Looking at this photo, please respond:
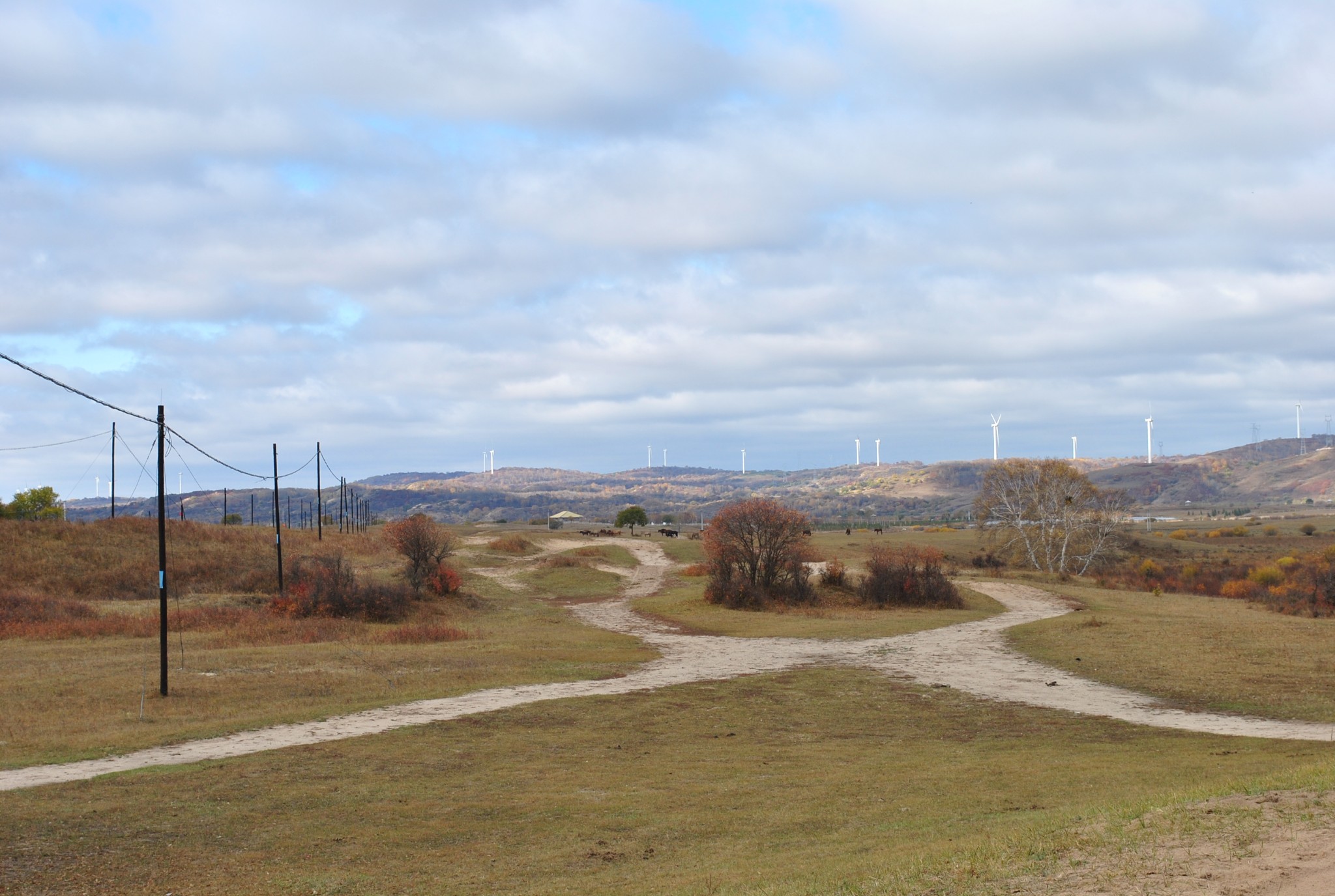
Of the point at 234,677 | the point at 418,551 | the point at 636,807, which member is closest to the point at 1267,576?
the point at 418,551

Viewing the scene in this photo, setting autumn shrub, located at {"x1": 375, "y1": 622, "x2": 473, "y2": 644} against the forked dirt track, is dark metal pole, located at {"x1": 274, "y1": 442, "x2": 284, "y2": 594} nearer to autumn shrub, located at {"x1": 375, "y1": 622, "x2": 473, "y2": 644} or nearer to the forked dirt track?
autumn shrub, located at {"x1": 375, "y1": 622, "x2": 473, "y2": 644}

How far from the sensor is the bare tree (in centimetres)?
6756

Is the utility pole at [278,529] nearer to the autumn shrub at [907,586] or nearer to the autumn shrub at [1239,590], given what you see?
the autumn shrub at [907,586]

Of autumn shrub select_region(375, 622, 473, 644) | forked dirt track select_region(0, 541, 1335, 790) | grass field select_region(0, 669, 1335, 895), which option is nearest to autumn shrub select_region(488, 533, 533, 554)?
forked dirt track select_region(0, 541, 1335, 790)

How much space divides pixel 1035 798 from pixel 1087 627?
2247 cm

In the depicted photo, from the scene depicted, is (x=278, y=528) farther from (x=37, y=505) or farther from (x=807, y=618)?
(x=37, y=505)

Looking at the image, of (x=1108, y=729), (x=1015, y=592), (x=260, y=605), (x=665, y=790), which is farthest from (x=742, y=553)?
(x=665, y=790)

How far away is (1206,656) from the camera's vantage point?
25.5 m

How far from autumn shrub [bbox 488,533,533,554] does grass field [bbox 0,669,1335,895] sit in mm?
53472

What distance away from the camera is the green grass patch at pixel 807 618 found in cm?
3516

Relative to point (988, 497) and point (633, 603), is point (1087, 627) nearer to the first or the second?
point (633, 603)

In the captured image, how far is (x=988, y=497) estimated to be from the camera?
71.1m

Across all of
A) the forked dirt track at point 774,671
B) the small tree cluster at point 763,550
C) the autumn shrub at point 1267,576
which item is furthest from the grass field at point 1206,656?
the autumn shrub at point 1267,576

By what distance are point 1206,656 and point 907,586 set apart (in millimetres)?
19881
